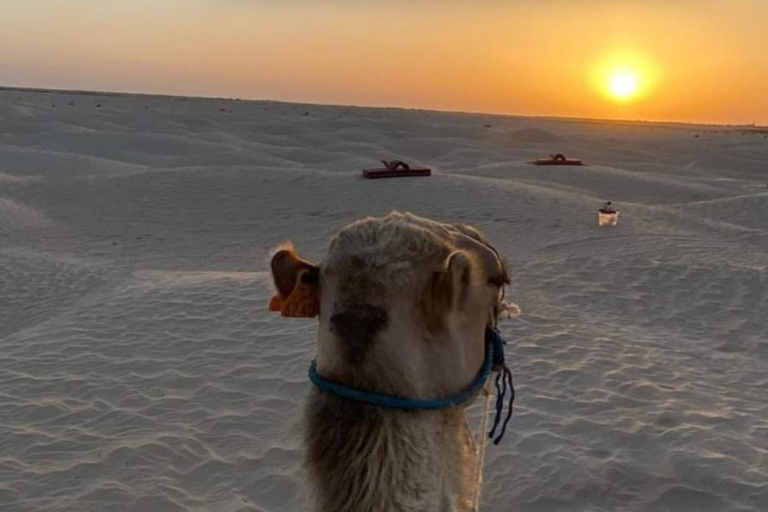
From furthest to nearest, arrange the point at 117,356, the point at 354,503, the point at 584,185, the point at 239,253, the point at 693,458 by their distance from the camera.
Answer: the point at 584,185
the point at 239,253
the point at 117,356
the point at 693,458
the point at 354,503

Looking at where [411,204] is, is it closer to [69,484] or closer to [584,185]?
[584,185]

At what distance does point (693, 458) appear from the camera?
5301 millimetres

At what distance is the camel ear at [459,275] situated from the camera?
5.79ft

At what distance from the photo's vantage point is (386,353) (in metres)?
1.79

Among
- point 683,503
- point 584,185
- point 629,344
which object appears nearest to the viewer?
point 683,503

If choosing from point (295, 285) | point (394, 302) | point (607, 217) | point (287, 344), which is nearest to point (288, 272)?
point (295, 285)

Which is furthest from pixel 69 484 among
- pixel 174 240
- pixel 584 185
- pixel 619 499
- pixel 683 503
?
pixel 584 185

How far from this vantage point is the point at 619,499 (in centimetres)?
489

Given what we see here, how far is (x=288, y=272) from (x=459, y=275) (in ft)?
1.34

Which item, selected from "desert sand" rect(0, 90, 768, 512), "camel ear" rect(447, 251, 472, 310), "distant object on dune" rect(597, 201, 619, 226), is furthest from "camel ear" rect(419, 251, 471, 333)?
"distant object on dune" rect(597, 201, 619, 226)

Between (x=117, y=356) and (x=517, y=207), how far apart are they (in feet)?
32.0

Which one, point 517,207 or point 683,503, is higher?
point 517,207

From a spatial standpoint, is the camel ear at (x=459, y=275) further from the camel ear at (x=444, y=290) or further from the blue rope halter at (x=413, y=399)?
the blue rope halter at (x=413, y=399)

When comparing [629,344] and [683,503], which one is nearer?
[683,503]
